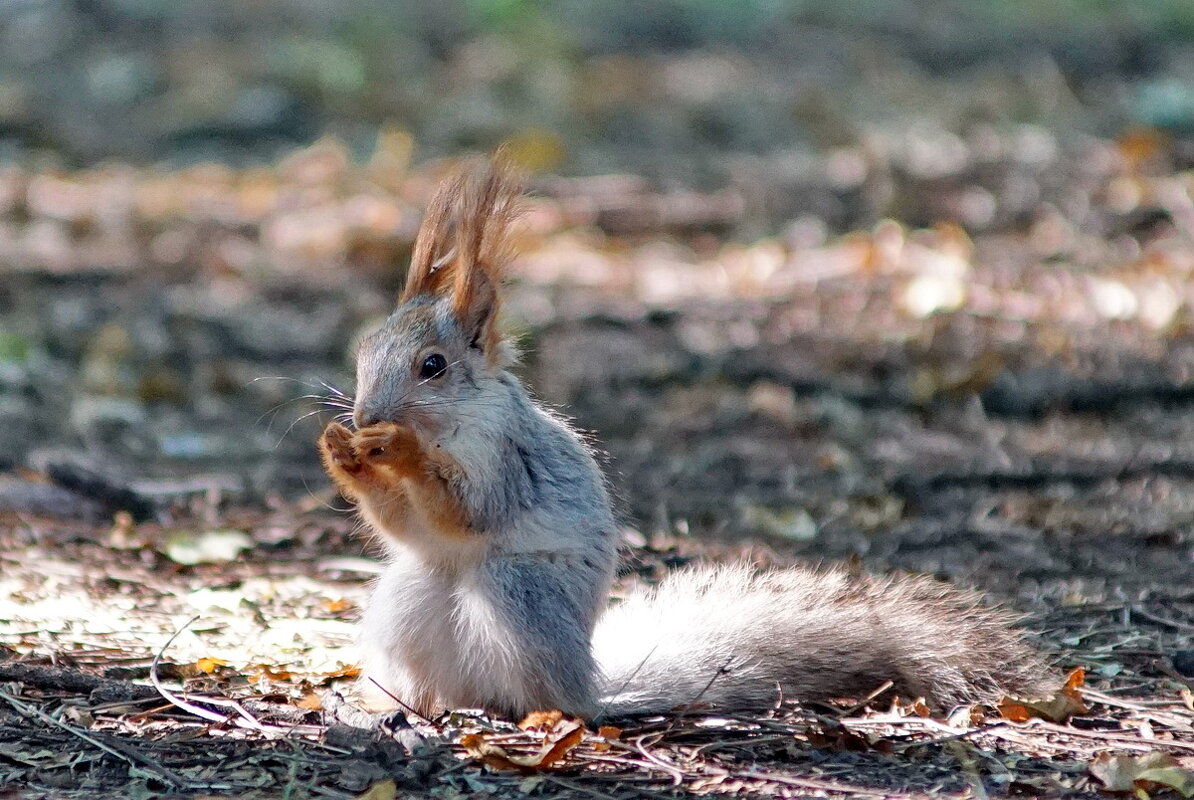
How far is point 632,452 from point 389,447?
2.31m

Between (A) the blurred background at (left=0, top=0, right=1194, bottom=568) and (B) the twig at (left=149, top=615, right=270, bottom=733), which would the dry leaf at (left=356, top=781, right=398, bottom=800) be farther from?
(A) the blurred background at (left=0, top=0, right=1194, bottom=568)

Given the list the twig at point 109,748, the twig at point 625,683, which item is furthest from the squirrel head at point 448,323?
the twig at point 109,748

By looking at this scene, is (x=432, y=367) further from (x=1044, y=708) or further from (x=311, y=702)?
(x=1044, y=708)

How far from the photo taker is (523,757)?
2461 millimetres

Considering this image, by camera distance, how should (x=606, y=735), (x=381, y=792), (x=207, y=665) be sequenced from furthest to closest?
(x=207, y=665) < (x=606, y=735) < (x=381, y=792)

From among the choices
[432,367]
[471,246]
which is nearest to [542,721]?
[432,367]

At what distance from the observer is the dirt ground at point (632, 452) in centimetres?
254

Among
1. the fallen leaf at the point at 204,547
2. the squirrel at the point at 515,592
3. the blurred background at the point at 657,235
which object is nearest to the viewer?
the squirrel at the point at 515,592

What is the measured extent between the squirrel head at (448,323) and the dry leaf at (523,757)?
0.63m

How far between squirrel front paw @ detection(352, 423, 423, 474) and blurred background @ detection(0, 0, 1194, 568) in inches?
22.0

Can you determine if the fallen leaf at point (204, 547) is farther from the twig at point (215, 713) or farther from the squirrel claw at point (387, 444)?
the squirrel claw at point (387, 444)

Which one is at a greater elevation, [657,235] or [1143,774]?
[657,235]

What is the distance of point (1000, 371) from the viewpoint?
214 inches

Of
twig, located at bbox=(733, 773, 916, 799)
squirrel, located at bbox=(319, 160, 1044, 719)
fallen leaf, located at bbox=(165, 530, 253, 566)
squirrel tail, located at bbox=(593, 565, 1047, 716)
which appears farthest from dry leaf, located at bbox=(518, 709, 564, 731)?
fallen leaf, located at bbox=(165, 530, 253, 566)
